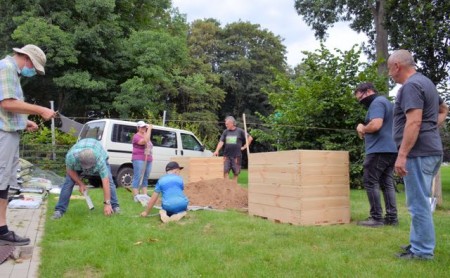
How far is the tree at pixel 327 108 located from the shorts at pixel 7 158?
8668 mm

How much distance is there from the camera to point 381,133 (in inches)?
225

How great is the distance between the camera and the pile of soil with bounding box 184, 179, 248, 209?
8.02 meters

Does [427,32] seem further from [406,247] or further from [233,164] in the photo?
[406,247]

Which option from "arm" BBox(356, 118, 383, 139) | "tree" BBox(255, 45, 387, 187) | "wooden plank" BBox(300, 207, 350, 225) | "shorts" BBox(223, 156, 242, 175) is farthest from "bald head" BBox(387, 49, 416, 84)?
"tree" BBox(255, 45, 387, 187)

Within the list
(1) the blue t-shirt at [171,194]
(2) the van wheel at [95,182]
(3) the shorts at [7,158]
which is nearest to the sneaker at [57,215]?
(1) the blue t-shirt at [171,194]

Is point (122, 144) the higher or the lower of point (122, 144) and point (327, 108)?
the lower

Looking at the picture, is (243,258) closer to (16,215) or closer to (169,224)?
(169,224)

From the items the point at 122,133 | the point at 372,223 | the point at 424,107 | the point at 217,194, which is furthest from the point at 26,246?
the point at 122,133

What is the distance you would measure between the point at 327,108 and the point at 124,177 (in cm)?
598

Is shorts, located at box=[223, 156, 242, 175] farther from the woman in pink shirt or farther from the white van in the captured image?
the white van

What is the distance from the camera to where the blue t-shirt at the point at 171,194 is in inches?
242

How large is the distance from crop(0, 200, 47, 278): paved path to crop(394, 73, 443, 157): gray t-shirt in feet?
11.5

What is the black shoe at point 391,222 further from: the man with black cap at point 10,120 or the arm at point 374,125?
the man with black cap at point 10,120

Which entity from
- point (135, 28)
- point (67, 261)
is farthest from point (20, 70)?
point (135, 28)
